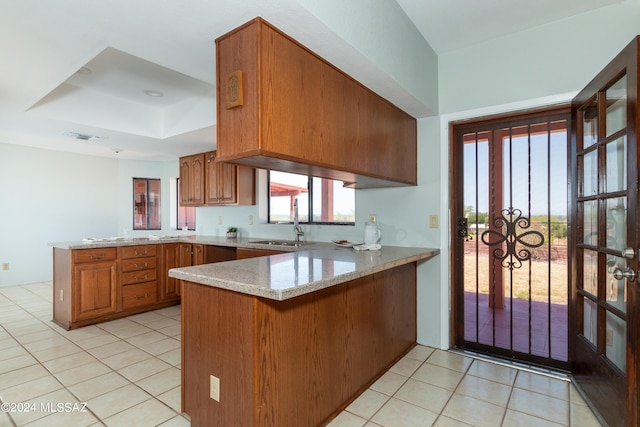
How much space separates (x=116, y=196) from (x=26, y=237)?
1.57 m

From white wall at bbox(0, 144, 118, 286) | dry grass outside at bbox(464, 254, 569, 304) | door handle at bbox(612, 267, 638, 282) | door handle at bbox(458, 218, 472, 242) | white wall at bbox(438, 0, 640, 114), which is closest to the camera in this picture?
door handle at bbox(612, 267, 638, 282)

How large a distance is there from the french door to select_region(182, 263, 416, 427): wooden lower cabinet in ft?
4.39

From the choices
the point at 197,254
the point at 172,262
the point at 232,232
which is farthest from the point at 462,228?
the point at 172,262

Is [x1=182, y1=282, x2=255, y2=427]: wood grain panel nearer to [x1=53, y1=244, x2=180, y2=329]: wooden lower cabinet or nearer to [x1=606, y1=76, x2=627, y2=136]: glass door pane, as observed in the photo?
[x1=606, y1=76, x2=627, y2=136]: glass door pane

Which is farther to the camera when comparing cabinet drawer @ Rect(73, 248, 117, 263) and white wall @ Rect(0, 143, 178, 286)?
white wall @ Rect(0, 143, 178, 286)

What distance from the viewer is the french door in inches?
61.3

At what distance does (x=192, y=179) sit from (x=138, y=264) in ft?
5.03

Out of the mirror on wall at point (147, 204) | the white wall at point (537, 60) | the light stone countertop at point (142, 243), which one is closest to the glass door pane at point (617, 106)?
the white wall at point (537, 60)

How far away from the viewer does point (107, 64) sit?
9.40 ft

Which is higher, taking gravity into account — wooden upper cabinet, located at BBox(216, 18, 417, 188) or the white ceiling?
the white ceiling

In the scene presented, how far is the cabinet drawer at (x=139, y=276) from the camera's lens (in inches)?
150

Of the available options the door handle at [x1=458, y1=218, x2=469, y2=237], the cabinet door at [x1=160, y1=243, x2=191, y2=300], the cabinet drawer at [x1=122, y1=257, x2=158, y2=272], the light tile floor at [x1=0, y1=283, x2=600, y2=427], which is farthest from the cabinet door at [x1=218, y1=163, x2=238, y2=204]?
the door handle at [x1=458, y1=218, x2=469, y2=237]

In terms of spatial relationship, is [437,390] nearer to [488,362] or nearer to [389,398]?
[389,398]

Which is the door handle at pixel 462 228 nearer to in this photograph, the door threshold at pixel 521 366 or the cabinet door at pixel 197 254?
the door threshold at pixel 521 366
